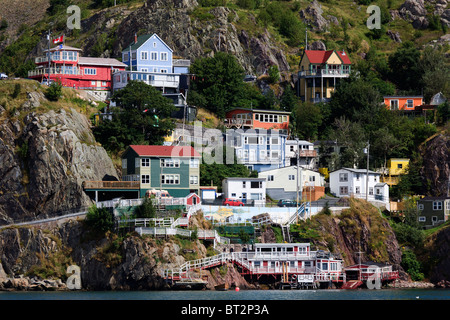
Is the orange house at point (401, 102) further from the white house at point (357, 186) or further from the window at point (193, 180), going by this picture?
the window at point (193, 180)

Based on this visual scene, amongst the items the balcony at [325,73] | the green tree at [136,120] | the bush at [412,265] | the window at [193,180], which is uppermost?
the balcony at [325,73]

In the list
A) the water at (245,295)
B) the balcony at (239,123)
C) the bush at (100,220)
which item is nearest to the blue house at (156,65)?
the balcony at (239,123)

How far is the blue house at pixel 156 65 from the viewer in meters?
120

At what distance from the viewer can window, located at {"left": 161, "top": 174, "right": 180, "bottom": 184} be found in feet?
310

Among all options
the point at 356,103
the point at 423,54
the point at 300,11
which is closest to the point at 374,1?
the point at 300,11

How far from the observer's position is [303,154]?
11312 centimetres

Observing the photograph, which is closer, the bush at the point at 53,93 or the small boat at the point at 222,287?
the small boat at the point at 222,287

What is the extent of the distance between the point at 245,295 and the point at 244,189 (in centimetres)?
2742

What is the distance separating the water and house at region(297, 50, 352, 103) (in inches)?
2150

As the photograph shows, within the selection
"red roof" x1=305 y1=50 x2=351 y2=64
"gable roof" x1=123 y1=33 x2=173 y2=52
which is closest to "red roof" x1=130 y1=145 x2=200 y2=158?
"gable roof" x1=123 y1=33 x2=173 y2=52

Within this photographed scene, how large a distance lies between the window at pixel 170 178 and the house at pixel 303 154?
23.5m

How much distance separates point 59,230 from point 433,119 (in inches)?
2336

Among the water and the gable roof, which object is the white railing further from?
the water

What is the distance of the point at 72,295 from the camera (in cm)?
7431
